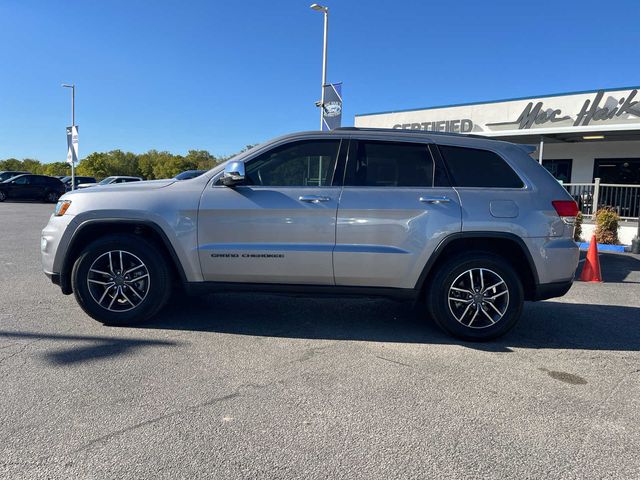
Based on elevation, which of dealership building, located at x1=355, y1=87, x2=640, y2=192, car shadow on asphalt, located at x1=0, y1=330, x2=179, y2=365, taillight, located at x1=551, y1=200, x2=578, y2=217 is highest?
dealership building, located at x1=355, y1=87, x2=640, y2=192

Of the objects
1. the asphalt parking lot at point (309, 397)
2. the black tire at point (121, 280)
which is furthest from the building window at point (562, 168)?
the black tire at point (121, 280)

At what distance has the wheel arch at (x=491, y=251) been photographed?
4395mm

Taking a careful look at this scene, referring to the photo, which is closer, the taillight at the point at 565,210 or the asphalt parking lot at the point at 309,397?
the asphalt parking lot at the point at 309,397

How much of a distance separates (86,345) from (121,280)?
0.72m

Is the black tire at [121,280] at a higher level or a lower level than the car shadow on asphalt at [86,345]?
higher

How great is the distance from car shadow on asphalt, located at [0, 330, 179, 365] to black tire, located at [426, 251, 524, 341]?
8.05 feet

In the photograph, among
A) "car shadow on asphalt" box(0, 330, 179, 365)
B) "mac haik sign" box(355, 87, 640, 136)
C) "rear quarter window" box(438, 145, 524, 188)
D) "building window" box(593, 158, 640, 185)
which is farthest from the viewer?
"building window" box(593, 158, 640, 185)

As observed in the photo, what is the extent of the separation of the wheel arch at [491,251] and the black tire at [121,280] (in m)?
2.50

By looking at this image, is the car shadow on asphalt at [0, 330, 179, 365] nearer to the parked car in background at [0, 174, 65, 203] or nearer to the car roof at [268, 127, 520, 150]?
the car roof at [268, 127, 520, 150]

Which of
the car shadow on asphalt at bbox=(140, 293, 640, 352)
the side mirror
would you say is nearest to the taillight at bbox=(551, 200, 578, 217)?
the car shadow on asphalt at bbox=(140, 293, 640, 352)

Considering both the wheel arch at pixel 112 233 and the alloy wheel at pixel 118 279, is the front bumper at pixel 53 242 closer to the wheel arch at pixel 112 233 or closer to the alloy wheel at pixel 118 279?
the wheel arch at pixel 112 233

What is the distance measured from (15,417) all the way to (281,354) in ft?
6.31

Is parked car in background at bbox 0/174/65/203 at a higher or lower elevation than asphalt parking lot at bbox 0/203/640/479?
higher

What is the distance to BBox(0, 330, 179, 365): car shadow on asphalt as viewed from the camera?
392cm
